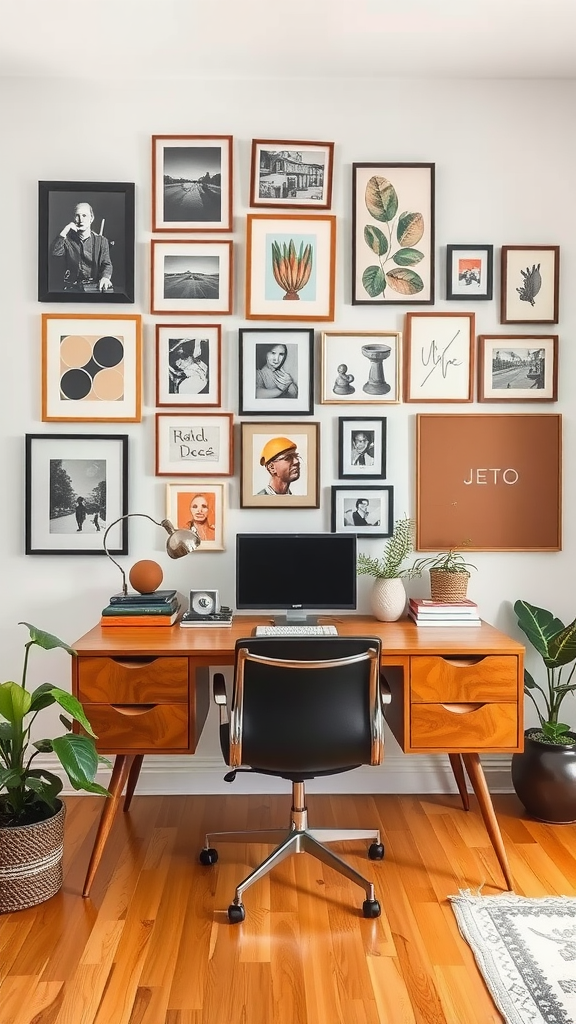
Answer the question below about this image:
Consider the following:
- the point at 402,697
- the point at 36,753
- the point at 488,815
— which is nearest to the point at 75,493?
the point at 36,753

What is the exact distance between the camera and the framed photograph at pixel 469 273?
3.13 meters

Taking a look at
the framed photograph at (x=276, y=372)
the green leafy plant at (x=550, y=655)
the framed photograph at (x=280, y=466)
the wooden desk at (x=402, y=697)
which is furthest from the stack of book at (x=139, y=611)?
the green leafy plant at (x=550, y=655)

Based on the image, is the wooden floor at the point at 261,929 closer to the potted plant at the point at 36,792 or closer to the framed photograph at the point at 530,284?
the potted plant at the point at 36,792

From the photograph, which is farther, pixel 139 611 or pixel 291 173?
pixel 291 173

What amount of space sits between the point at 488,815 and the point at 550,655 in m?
0.73

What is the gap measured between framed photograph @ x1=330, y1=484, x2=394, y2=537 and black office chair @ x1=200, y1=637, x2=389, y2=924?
3.25ft

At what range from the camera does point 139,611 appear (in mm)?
2811

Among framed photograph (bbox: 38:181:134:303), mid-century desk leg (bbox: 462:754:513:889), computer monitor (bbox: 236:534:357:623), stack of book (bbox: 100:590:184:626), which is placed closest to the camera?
mid-century desk leg (bbox: 462:754:513:889)

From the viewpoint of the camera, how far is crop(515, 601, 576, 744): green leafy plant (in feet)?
9.62

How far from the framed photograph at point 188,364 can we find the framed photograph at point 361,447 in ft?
1.73

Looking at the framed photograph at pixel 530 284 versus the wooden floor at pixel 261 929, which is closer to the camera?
→ the wooden floor at pixel 261 929

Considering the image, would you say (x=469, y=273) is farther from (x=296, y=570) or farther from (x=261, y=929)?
(x=261, y=929)

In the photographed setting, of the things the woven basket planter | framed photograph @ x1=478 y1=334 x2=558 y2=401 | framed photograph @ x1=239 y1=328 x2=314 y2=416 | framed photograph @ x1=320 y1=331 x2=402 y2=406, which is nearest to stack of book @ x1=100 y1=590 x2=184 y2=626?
the woven basket planter

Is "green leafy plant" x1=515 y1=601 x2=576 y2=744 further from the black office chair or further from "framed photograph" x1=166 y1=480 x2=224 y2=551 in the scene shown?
"framed photograph" x1=166 y1=480 x2=224 y2=551
